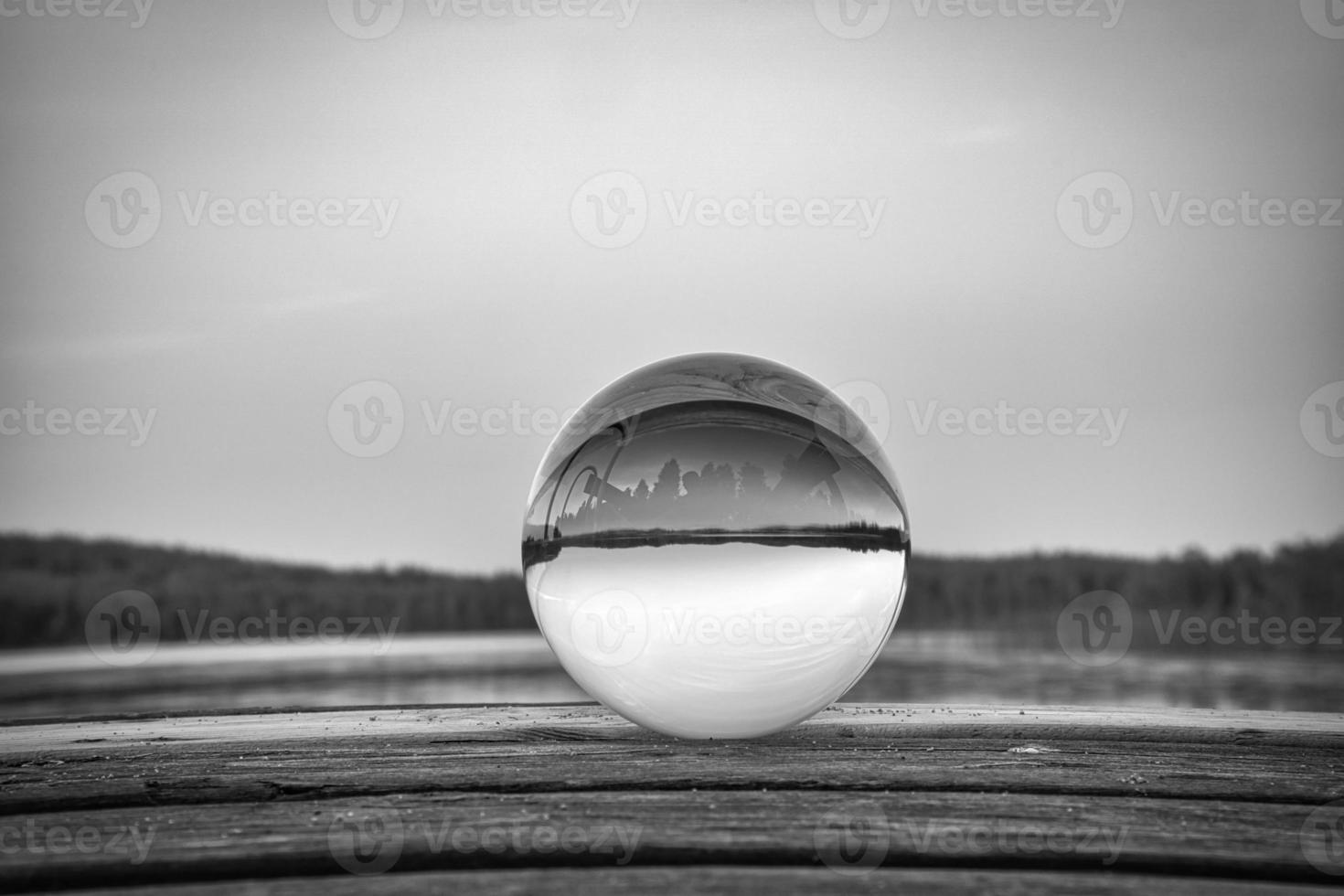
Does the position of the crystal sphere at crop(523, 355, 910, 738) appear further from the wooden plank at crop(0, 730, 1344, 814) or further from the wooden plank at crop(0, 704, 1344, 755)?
the wooden plank at crop(0, 704, 1344, 755)

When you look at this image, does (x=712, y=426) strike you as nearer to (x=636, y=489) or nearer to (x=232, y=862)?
(x=636, y=489)

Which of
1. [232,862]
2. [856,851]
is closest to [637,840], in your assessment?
[856,851]

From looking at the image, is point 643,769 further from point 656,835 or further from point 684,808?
point 656,835

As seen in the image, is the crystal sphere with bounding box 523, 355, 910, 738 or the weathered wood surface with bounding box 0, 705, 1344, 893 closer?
the weathered wood surface with bounding box 0, 705, 1344, 893

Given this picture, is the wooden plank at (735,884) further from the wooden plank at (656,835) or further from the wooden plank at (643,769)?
the wooden plank at (643,769)

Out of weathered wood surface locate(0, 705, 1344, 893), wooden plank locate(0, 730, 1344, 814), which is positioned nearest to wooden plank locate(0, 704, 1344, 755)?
weathered wood surface locate(0, 705, 1344, 893)

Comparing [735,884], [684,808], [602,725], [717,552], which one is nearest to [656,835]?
[684,808]
